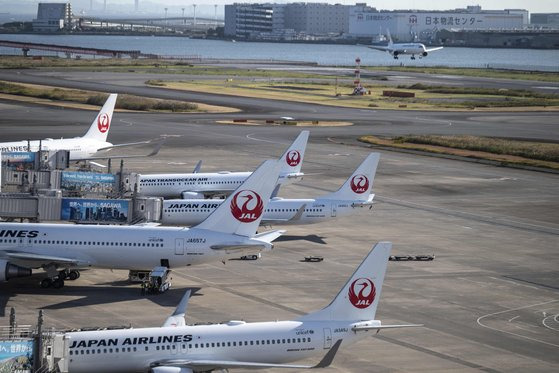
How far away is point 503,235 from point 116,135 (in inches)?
2726

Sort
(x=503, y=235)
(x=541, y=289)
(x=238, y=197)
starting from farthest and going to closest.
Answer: (x=503, y=235), (x=541, y=289), (x=238, y=197)

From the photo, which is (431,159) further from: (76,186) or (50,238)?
(50,238)

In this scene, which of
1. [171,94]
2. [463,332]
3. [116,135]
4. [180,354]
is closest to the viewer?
[180,354]

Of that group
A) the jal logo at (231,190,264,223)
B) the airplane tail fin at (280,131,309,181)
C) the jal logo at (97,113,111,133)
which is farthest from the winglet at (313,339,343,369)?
the jal logo at (97,113,111,133)

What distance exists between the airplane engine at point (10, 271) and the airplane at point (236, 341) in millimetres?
17987

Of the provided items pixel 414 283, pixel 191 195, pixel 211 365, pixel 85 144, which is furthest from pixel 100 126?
pixel 211 365

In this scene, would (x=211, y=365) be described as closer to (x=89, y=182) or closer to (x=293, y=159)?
(x=89, y=182)

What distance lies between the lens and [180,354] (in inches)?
1634

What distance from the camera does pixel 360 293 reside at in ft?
143

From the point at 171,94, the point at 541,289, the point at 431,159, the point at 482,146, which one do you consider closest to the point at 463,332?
the point at 541,289

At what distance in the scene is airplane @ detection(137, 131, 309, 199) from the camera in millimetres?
89062

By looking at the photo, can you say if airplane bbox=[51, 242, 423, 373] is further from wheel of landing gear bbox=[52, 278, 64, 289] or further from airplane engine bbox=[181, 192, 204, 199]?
airplane engine bbox=[181, 192, 204, 199]

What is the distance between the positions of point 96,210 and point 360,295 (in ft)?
91.6

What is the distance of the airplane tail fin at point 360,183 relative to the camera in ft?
254
